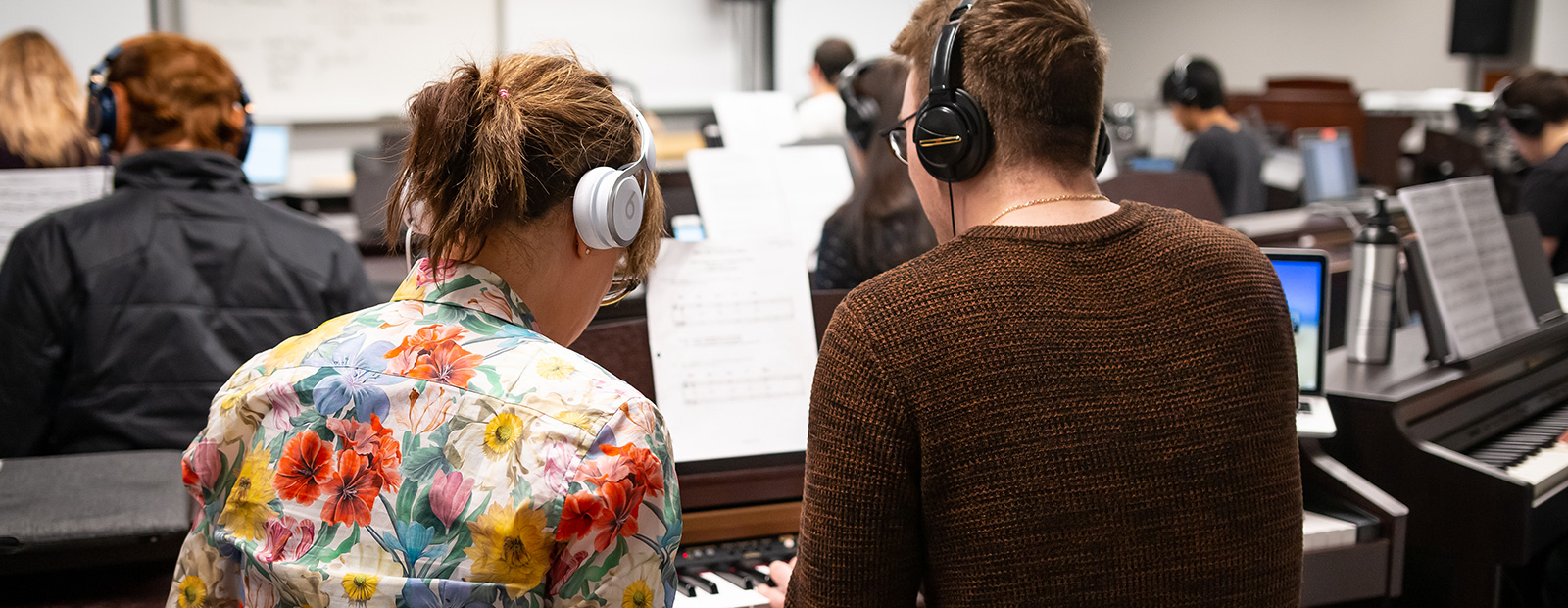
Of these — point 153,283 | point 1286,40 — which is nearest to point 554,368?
point 153,283

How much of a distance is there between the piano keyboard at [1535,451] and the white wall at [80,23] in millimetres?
6849

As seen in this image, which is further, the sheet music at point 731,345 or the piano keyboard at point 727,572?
the sheet music at point 731,345

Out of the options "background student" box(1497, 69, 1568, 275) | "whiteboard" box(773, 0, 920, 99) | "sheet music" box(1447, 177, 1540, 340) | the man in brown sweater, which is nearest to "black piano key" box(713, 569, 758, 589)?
the man in brown sweater

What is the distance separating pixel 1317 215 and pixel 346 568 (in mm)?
3846

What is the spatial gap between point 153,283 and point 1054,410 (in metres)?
1.58

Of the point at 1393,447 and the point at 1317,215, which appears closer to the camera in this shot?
the point at 1393,447

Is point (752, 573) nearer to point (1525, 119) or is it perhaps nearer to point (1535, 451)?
point (1535, 451)

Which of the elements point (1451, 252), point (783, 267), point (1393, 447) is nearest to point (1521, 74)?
point (1451, 252)

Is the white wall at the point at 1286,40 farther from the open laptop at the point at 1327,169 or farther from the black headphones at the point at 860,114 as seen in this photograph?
the black headphones at the point at 860,114

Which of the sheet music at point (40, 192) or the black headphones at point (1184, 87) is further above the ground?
the black headphones at point (1184, 87)

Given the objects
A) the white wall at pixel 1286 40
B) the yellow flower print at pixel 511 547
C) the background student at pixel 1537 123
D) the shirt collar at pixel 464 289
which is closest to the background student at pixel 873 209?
the shirt collar at pixel 464 289

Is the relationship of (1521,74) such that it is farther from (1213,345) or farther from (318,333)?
(318,333)

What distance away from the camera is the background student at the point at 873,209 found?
2.50 m

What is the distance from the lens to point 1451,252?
2.28 m
